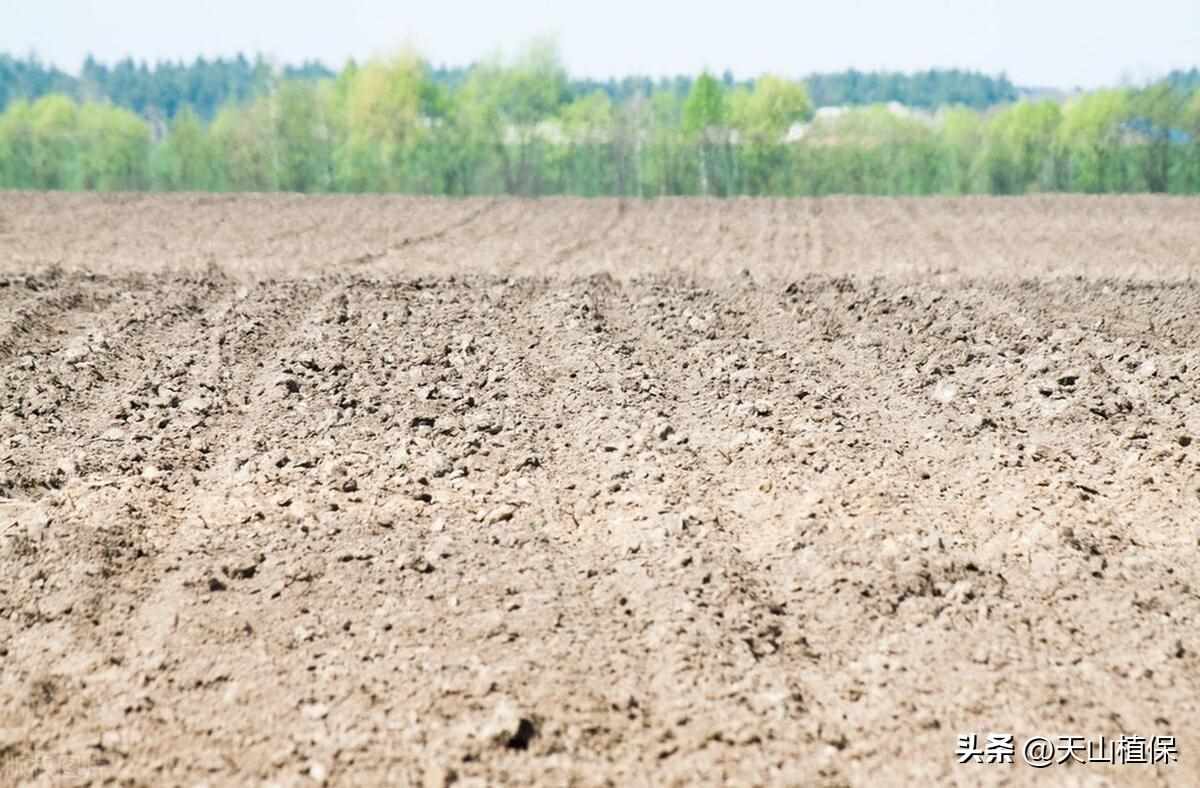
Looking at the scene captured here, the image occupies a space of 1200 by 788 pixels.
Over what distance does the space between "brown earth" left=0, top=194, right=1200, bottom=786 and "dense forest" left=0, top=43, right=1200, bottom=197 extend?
36311 millimetres

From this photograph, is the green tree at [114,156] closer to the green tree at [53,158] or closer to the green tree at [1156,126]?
the green tree at [53,158]

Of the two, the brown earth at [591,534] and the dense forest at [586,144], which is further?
the dense forest at [586,144]

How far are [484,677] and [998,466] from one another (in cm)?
356

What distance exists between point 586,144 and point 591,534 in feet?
141

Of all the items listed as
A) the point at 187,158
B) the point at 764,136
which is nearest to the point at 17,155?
the point at 187,158

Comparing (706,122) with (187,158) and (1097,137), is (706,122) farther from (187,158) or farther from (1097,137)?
(187,158)

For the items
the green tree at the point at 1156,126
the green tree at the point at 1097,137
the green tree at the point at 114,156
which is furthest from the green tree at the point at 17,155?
the green tree at the point at 1156,126

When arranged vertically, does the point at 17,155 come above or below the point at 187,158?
above

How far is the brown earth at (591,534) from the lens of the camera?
3.57 metres

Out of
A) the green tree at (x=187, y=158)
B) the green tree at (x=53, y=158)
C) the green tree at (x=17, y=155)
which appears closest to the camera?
the green tree at (x=187, y=158)

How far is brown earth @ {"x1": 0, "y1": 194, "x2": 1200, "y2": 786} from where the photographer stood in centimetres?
357

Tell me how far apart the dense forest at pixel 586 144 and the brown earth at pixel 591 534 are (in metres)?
36.3

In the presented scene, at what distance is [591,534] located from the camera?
5246mm

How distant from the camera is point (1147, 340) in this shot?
9.11m
